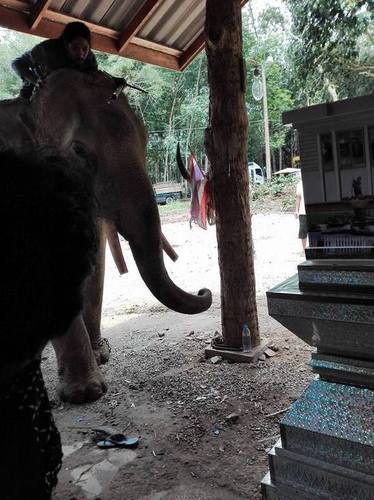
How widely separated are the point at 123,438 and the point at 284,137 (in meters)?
22.6

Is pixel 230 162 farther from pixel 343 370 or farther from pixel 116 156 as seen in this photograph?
pixel 343 370

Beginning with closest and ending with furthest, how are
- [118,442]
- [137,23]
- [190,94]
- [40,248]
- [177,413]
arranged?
[40,248], [118,442], [177,413], [137,23], [190,94]

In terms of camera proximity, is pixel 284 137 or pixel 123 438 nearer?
pixel 123 438

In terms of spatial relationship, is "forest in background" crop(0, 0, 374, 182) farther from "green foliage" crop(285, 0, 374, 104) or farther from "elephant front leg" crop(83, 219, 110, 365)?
"elephant front leg" crop(83, 219, 110, 365)

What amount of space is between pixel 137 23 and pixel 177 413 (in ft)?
11.6

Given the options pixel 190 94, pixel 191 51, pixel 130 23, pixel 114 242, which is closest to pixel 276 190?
pixel 190 94

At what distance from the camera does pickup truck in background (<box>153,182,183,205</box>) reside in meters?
20.8

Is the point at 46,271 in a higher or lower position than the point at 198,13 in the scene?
lower

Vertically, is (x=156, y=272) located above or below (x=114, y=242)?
below

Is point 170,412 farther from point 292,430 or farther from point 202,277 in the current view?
point 202,277

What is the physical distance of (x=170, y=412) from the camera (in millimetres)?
2885

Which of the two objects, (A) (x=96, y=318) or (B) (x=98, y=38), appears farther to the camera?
(B) (x=98, y=38)

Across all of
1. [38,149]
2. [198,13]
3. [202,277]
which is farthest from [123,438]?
[202,277]

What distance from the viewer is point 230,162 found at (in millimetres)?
3453
